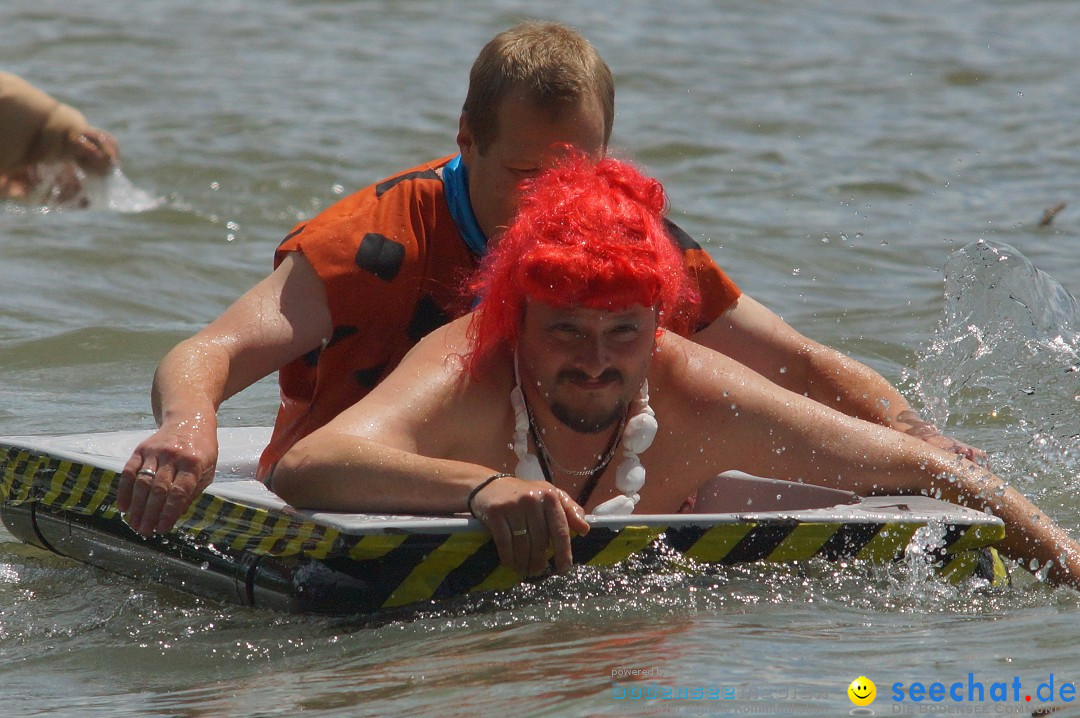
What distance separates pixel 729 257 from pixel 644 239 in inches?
212

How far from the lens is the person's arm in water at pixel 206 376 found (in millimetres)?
3264

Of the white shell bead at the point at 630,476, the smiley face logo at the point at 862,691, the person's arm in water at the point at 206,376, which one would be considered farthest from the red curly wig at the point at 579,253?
the smiley face logo at the point at 862,691

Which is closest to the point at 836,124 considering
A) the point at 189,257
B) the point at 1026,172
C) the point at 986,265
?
the point at 1026,172

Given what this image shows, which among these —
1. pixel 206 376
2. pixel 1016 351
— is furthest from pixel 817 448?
pixel 1016 351

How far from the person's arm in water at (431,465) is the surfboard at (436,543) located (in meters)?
0.05

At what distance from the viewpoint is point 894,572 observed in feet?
11.2

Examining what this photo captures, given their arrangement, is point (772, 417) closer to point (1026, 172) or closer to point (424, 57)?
point (1026, 172)

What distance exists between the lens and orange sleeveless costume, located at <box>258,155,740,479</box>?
389 cm

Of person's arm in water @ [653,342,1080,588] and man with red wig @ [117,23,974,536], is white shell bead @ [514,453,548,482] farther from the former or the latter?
man with red wig @ [117,23,974,536]

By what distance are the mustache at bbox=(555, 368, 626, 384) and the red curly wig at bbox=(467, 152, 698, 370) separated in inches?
5.9

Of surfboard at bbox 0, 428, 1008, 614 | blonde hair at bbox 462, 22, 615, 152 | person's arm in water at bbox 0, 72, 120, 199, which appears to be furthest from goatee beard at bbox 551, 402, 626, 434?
person's arm in water at bbox 0, 72, 120, 199

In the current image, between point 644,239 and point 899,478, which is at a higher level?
point 644,239

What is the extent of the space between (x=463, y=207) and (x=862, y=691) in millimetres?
1734

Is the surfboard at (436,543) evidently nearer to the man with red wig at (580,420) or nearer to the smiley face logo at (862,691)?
the man with red wig at (580,420)
